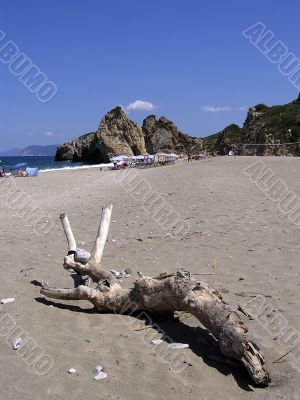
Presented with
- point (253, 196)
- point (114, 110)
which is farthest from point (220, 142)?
point (253, 196)

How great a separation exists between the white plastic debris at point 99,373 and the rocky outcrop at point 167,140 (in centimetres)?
7606

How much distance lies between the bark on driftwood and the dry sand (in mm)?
200

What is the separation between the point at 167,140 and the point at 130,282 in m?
75.8

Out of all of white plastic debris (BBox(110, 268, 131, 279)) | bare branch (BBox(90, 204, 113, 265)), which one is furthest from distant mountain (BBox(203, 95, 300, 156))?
bare branch (BBox(90, 204, 113, 265))

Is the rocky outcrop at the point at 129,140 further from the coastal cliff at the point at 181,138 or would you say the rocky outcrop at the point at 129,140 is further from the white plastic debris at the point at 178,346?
the white plastic debris at the point at 178,346

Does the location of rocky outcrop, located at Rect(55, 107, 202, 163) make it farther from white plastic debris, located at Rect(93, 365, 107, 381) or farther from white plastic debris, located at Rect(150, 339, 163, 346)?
white plastic debris, located at Rect(93, 365, 107, 381)

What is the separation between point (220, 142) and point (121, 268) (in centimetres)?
6302

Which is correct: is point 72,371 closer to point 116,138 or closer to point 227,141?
point 227,141

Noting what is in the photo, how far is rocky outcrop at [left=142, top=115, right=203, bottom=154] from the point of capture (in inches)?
3196

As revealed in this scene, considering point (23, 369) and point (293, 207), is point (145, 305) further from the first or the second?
point (293, 207)

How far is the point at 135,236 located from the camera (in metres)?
10.4

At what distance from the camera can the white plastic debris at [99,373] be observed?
13.9 ft

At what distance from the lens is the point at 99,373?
431 centimetres

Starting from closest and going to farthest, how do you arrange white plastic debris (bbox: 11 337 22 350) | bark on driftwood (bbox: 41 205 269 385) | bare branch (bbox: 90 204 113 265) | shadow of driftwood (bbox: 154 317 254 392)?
bark on driftwood (bbox: 41 205 269 385), shadow of driftwood (bbox: 154 317 254 392), white plastic debris (bbox: 11 337 22 350), bare branch (bbox: 90 204 113 265)
